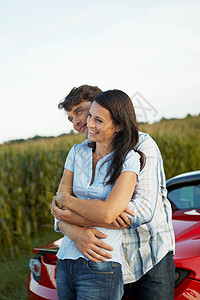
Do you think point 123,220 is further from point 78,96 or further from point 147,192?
point 78,96

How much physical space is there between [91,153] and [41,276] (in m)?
1.05

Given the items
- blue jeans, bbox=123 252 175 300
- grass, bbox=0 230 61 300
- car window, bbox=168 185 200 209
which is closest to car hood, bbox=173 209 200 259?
blue jeans, bbox=123 252 175 300

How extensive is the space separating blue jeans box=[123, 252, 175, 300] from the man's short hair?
1052 mm

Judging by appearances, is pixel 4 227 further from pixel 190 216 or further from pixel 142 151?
pixel 142 151

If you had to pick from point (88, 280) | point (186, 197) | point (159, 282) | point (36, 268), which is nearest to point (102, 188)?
point (88, 280)

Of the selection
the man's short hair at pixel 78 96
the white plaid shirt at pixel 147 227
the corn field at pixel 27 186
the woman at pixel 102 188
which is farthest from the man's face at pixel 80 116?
the corn field at pixel 27 186

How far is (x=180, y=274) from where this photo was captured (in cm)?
190

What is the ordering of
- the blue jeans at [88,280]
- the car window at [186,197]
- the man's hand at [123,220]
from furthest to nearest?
1. the car window at [186,197]
2. the man's hand at [123,220]
3. the blue jeans at [88,280]

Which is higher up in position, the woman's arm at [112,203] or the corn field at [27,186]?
the woman's arm at [112,203]

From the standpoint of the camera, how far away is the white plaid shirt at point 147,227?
1628mm

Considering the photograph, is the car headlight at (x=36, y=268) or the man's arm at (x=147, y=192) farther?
the car headlight at (x=36, y=268)

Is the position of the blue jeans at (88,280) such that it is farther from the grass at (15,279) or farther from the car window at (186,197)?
the grass at (15,279)

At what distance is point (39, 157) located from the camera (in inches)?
282

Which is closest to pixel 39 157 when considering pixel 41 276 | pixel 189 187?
pixel 189 187
